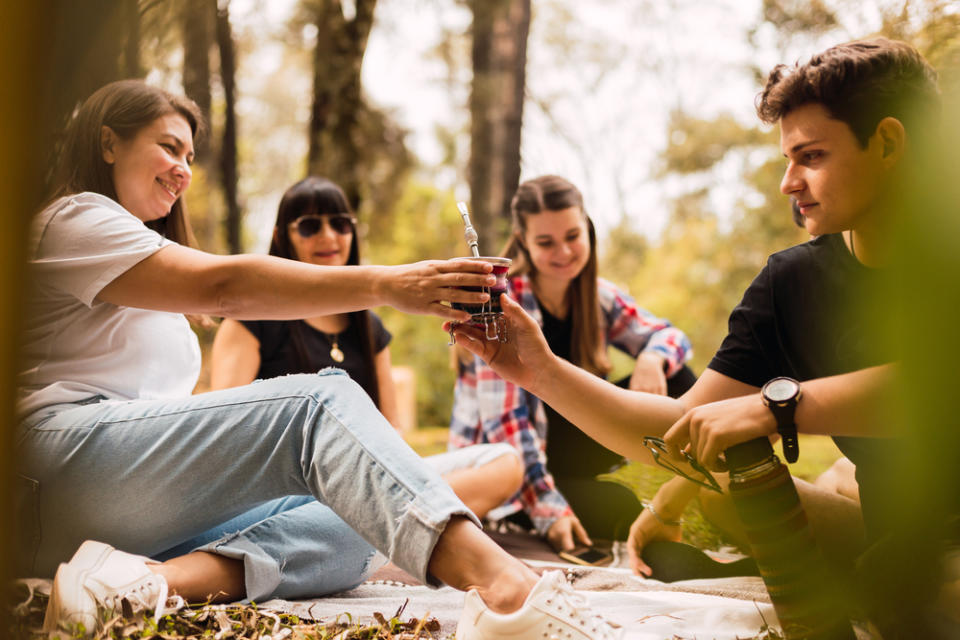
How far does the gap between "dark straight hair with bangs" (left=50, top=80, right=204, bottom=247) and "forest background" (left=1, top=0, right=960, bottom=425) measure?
66 mm

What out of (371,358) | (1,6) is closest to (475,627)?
(1,6)

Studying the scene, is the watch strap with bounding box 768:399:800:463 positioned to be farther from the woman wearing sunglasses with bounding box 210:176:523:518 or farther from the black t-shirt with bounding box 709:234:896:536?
the woman wearing sunglasses with bounding box 210:176:523:518

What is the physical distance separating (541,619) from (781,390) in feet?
2.05

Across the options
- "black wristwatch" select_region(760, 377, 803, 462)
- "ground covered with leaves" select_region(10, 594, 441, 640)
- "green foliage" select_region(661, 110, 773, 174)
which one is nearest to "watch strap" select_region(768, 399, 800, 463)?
"black wristwatch" select_region(760, 377, 803, 462)

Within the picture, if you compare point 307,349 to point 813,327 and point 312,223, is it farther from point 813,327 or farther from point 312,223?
point 813,327

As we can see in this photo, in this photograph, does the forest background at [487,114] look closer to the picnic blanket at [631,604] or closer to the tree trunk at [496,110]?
the tree trunk at [496,110]

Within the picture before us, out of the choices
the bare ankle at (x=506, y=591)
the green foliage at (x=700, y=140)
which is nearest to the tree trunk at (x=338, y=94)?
the bare ankle at (x=506, y=591)

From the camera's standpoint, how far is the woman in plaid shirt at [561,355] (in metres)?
3.23

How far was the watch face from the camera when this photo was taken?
4.99 feet

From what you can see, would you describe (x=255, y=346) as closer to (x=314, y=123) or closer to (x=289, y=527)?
(x=289, y=527)

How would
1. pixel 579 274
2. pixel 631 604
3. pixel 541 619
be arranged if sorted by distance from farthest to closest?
pixel 579 274 < pixel 631 604 < pixel 541 619

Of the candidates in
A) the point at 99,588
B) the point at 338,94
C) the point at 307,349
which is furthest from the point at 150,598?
the point at 338,94

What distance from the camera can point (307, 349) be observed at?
3146 millimetres

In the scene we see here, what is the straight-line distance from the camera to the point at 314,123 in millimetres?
7289
